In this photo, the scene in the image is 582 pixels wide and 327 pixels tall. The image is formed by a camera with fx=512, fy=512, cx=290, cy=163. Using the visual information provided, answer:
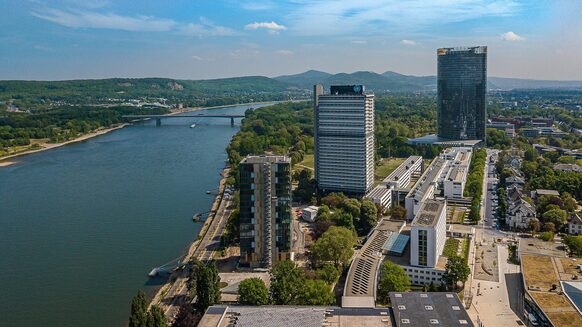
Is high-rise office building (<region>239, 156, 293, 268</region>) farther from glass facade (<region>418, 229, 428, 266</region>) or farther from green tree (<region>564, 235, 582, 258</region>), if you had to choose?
green tree (<region>564, 235, 582, 258</region>)

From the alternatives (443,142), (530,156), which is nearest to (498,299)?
(530,156)

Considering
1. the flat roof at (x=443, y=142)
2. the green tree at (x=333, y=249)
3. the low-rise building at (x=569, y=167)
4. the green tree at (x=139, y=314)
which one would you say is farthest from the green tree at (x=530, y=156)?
the green tree at (x=139, y=314)

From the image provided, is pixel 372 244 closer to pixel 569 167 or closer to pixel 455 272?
pixel 455 272

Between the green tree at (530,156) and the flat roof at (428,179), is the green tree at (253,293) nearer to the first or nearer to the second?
the flat roof at (428,179)

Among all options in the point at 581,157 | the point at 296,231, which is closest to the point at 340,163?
the point at 296,231

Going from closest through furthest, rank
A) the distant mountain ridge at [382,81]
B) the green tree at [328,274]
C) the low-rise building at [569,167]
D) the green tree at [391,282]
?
the green tree at [391,282] < the green tree at [328,274] < the low-rise building at [569,167] < the distant mountain ridge at [382,81]

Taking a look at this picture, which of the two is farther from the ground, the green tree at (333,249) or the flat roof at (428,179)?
A: the flat roof at (428,179)

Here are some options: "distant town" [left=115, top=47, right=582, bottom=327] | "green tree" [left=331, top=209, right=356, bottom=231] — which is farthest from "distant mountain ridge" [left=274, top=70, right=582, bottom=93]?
"green tree" [left=331, top=209, right=356, bottom=231]
